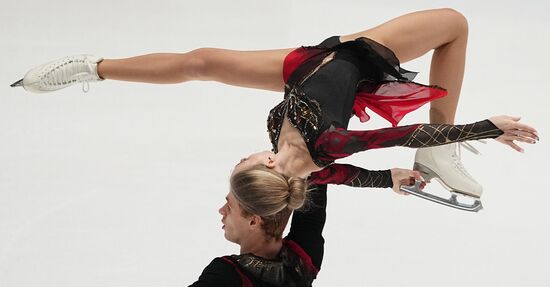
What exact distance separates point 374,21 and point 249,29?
0.90 meters

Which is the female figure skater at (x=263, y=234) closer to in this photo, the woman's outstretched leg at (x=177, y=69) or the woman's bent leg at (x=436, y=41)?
the woman's outstretched leg at (x=177, y=69)

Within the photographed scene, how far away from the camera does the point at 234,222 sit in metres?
1.99

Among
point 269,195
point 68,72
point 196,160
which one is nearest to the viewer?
point 269,195

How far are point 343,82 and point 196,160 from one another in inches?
49.5

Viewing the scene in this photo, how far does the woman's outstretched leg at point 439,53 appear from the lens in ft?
9.57

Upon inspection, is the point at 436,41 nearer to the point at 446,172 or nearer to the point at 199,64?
the point at 446,172

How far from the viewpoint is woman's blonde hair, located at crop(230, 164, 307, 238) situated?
1941mm

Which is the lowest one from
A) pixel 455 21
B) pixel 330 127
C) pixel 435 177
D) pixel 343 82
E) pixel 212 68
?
pixel 435 177

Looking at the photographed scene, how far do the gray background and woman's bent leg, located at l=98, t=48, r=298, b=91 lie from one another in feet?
2.20

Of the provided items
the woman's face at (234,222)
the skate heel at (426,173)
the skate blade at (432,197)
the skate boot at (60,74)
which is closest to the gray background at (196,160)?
the skate blade at (432,197)

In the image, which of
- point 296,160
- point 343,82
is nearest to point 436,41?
point 343,82

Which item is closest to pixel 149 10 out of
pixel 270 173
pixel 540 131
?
pixel 540 131

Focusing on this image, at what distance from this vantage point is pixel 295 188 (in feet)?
6.48

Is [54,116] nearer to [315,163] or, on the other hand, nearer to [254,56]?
[254,56]
